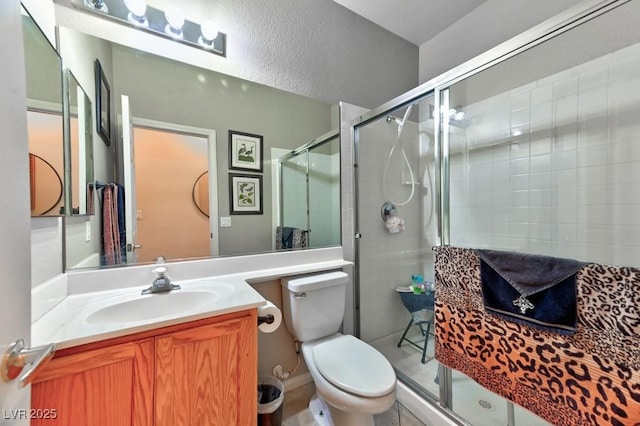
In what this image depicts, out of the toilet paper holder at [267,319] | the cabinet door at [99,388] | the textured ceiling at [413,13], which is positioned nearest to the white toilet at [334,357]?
the toilet paper holder at [267,319]

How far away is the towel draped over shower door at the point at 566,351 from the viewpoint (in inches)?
31.3

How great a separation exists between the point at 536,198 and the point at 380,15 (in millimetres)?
1818

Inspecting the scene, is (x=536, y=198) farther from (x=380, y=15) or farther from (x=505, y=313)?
(x=380, y=15)

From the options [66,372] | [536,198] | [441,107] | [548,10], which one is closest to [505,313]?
[536,198]

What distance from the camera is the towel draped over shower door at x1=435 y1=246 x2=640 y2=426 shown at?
2.61 ft

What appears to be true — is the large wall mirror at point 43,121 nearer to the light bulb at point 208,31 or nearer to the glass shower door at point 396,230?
the light bulb at point 208,31

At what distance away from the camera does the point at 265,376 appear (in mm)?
1499

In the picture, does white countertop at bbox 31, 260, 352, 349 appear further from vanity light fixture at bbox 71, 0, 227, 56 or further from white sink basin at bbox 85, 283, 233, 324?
vanity light fixture at bbox 71, 0, 227, 56

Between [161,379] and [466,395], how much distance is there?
1661 millimetres

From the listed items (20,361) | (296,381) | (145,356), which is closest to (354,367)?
(296,381)

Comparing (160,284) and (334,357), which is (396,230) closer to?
(334,357)

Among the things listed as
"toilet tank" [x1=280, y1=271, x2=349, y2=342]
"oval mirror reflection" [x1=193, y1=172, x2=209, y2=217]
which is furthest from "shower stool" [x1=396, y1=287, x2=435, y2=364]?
"oval mirror reflection" [x1=193, y1=172, x2=209, y2=217]

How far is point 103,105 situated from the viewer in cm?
124

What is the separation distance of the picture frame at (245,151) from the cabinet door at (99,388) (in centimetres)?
103
